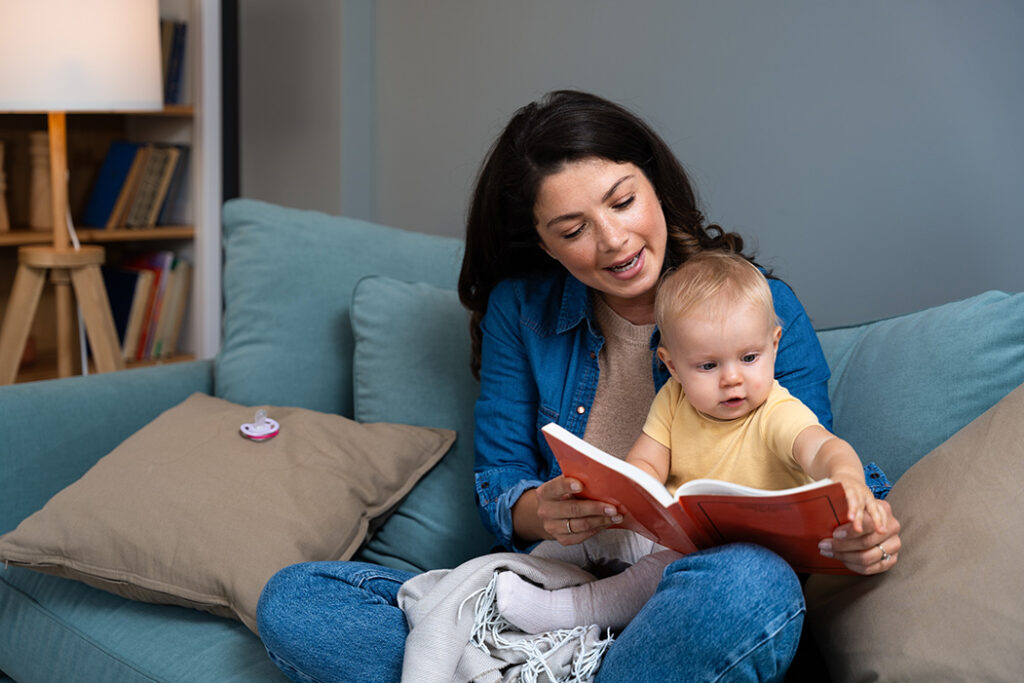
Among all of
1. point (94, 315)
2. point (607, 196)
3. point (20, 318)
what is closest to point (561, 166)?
point (607, 196)

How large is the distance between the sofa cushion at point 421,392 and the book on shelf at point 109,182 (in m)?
1.53

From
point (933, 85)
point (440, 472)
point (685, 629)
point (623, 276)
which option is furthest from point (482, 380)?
point (933, 85)

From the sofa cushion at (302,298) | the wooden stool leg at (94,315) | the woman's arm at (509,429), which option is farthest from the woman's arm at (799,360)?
the wooden stool leg at (94,315)

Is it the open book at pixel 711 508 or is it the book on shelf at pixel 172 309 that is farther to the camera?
the book on shelf at pixel 172 309

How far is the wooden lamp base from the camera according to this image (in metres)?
2.55

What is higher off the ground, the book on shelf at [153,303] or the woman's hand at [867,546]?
the woman's hand at [867,546]

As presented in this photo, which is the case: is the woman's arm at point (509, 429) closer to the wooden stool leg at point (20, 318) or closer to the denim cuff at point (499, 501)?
the denim cuff at point (499, 501)

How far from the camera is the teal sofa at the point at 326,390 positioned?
126 cm

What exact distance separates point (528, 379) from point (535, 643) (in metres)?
0.47

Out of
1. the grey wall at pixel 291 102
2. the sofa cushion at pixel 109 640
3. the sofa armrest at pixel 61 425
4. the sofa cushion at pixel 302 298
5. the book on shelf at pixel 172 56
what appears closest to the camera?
the sofa cushion at pixel 109 640

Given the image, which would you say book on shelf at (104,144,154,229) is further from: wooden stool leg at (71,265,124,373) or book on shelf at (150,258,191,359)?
wooden stool leg at (71,265,124,373)

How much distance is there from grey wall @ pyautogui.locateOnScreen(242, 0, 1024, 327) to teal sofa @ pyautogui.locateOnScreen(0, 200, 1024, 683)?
33 cm

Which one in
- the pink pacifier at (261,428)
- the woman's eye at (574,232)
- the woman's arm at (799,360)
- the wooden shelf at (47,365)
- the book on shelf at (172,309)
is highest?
the woman's eye at (574,232)

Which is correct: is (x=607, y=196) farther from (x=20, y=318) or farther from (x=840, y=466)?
(x=20, y=318)
